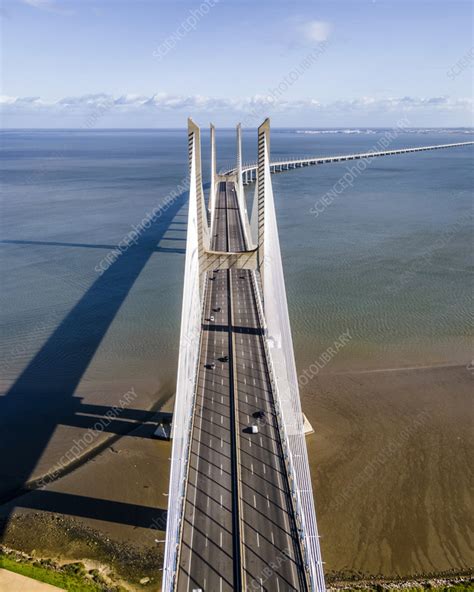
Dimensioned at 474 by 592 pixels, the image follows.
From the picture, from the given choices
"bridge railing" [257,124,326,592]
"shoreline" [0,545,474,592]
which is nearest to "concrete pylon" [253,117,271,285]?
"bridge railing" [257,124,326,592]

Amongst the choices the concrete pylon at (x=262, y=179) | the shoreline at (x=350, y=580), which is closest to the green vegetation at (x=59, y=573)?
the shoreline at (x=350, y=580)

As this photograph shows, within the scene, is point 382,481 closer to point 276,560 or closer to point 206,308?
point 276,560

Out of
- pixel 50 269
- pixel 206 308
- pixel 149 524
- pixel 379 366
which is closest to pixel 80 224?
pixel 50 269

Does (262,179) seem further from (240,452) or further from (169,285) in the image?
(240,452)

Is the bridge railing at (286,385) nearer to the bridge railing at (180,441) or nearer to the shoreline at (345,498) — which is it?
the shoreline at (345,498)

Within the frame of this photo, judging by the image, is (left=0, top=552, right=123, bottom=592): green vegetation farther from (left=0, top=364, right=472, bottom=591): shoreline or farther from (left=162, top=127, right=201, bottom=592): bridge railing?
(left=162, top=127, right=201, bottom=592): bridge railing
